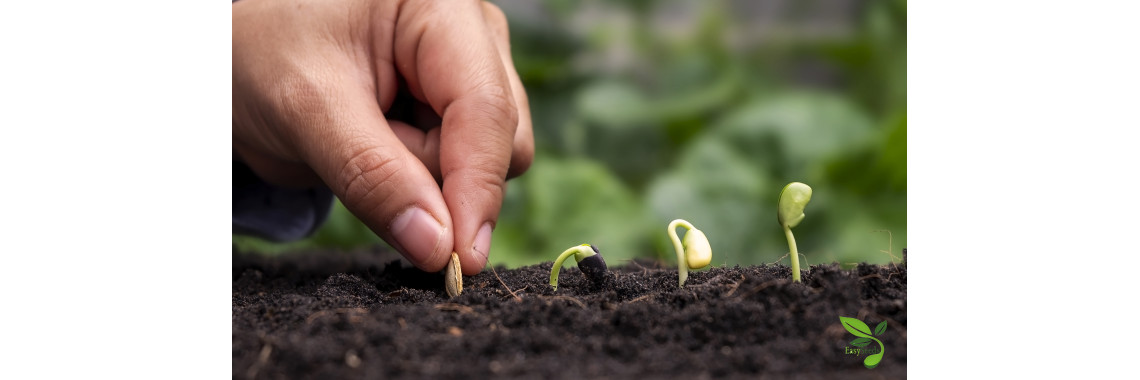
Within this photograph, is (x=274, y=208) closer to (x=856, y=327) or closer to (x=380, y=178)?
(x=380, y=178)

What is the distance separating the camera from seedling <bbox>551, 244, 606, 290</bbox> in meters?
0.87

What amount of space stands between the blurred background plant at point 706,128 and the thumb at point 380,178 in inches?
44.7

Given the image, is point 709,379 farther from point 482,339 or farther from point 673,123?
point 673,123

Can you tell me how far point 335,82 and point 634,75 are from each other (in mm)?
2030

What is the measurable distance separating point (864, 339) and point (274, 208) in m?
1.42

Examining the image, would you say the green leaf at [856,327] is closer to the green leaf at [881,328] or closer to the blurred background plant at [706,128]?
the green leaf at [881,328]

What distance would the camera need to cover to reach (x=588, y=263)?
35.0 inches

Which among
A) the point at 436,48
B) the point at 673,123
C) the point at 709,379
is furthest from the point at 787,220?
the point at 673,123

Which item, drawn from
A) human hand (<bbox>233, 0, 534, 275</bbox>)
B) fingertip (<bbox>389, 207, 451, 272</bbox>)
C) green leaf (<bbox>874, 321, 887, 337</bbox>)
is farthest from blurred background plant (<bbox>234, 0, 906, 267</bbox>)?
green leaf (<bbox>874, 321, 887, 337</bbox>)

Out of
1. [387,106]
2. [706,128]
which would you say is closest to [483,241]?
[387,106]

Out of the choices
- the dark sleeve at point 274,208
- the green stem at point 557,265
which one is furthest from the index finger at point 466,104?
the dark sleeve at point 274,208

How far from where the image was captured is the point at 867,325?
0.66 meters

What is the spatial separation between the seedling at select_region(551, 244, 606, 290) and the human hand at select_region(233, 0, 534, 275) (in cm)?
15

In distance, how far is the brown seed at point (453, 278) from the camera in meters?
0.91
